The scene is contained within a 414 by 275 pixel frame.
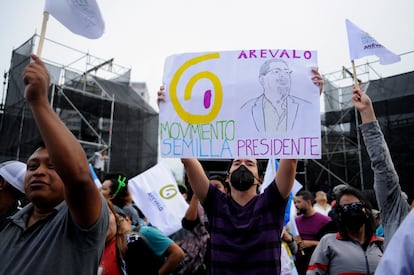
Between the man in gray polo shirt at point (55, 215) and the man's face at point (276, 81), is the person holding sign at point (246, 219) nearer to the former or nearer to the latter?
the man's face at point (276, 81)

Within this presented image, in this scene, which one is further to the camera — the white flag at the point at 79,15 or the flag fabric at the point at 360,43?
the flag fabric at the point at 360,43

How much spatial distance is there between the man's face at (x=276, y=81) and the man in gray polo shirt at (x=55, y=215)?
1.42m

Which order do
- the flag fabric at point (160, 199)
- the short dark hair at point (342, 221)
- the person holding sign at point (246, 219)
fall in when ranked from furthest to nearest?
the flag fabric at point (160, 199) < the short dark hair at point (342, 221) < the person holding sign at point (246, 219)

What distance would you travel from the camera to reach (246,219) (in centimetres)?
210

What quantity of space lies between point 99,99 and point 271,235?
39.3 ft

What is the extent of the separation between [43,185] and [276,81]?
5.23 feet

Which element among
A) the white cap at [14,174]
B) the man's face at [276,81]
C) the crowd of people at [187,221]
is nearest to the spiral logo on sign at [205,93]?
the crowd of people at [187,221]

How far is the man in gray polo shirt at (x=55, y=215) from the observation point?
117 cm

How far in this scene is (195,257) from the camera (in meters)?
3.22

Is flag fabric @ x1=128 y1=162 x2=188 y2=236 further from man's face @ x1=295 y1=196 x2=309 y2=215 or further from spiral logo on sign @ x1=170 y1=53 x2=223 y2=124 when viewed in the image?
spiral logo on sign @ x1=170 y1=53 x2=223 y2=124

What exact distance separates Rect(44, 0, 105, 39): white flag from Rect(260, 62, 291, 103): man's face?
1149 mm

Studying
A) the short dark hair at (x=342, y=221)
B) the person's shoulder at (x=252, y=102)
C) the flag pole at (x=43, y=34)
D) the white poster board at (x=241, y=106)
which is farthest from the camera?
the short dark hair at (x=342, y=221)

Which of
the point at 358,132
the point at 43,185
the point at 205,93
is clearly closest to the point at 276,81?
the point at 205,93

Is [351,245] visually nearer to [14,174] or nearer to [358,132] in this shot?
[14,174]
